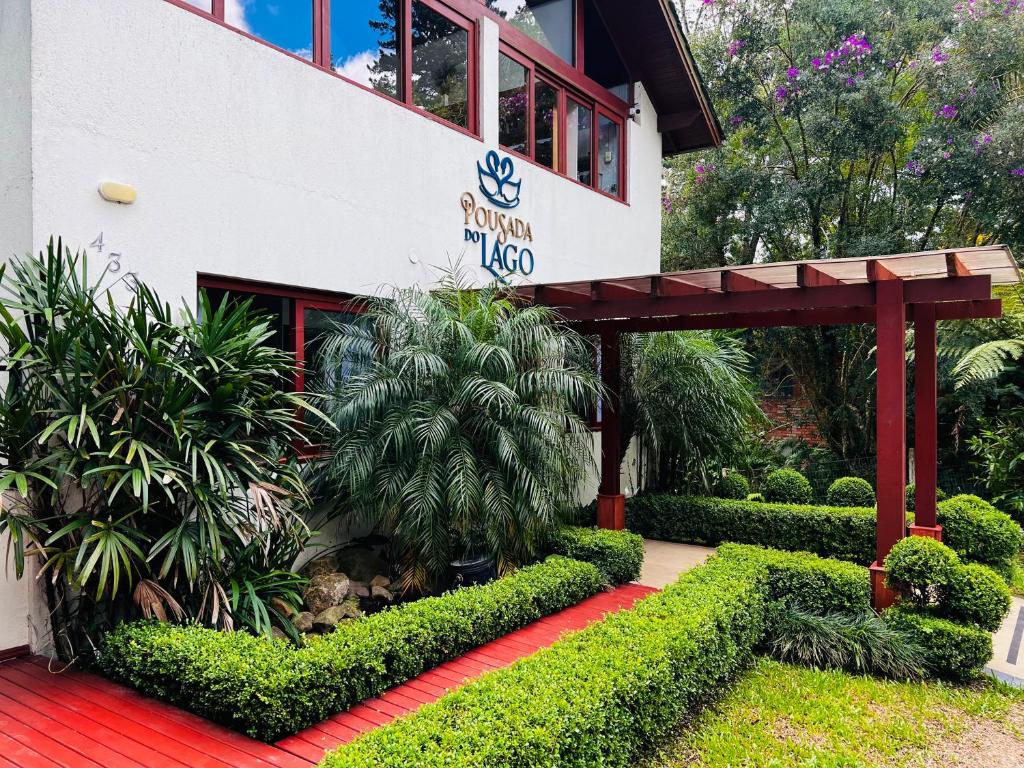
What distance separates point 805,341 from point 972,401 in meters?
3.35

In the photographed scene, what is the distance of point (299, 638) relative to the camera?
4781mm

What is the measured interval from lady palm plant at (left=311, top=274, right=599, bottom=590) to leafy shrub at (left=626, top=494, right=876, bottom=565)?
3409 mm

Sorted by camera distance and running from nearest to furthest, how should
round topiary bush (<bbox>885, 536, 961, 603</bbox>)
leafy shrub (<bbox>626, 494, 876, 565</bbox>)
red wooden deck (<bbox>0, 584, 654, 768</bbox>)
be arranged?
1. red wooden deck (<bbox>0, 584, 654, 768</bbox>)
2. round topiary bush (<bbox>885, 536, 961, 603</bbox>)
3. leafy shrub (<bbox>626, 494, 876, 565</bbox>)

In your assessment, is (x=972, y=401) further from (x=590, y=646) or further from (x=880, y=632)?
(x=590, y=646)

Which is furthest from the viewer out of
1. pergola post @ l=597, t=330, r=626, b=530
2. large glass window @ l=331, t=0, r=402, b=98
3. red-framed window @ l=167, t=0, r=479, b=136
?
pergola post @ l=597, t=330, r=626, b=530

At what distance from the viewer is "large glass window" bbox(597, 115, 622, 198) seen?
10758 millimetres

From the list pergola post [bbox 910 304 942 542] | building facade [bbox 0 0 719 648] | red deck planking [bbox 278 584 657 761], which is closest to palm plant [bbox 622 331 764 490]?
building facade [bbox 0 0 719 648]

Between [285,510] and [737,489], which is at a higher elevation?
[285,510]

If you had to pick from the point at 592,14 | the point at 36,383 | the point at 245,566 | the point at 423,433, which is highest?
the point at 592,14

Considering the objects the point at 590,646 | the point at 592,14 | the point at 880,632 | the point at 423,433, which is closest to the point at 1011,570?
the point at 880,632

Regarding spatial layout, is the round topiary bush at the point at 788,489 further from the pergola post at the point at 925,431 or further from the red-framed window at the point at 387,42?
the red-framed window at the point at 387,42

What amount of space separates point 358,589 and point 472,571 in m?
1.03

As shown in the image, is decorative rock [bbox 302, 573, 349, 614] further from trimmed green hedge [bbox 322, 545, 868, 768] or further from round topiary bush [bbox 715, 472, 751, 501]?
round topiary bush [bbox 715, 472, 751, 501]

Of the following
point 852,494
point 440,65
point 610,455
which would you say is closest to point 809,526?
point 852,494
